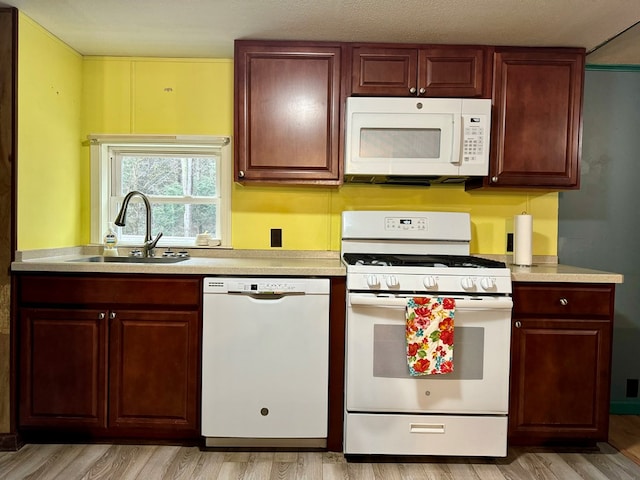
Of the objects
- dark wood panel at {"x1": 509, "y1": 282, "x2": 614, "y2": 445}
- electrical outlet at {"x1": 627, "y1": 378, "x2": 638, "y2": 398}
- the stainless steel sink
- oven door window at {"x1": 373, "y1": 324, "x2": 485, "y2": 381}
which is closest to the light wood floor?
dark wood panel at {"x1": 509, "y1": 282, "x2": 614, "y2": 445}

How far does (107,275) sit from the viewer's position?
2.22m

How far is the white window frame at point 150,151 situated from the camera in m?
2.79

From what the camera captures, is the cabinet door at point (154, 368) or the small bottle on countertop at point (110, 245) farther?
the small bottle on countertop at point (110, 245)

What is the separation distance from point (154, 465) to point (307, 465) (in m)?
0.71

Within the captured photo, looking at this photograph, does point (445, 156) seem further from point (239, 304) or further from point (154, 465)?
point (154, 465)

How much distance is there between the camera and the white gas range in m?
2.13

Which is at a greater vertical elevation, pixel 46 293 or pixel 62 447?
pixel 46 293

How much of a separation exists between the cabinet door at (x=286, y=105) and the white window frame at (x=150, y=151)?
0.37m

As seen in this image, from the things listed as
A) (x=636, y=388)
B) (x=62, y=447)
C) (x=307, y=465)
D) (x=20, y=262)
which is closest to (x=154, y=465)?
(x=62, y=447)

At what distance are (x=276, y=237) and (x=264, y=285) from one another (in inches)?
25.8

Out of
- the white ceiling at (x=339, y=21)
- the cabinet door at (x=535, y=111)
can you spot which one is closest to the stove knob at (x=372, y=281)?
the cabinet door at (x=535, y=111)

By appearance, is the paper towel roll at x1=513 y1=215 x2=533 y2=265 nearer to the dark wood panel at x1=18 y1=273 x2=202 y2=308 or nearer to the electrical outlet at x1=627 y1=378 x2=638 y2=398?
the electrical outlet at x1=627 y1=378 x2=638 y2=398

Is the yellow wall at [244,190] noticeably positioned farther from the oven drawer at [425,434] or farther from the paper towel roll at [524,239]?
the oven drawer at [425,434]

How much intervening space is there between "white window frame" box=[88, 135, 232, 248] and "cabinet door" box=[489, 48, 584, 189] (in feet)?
5.13
